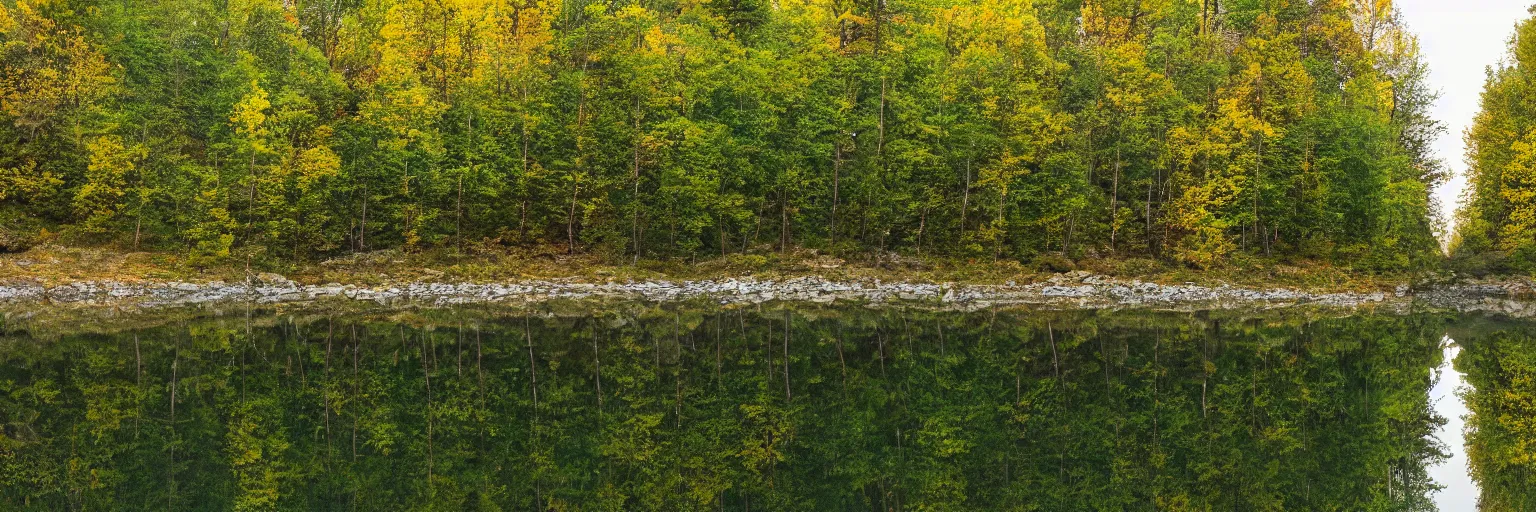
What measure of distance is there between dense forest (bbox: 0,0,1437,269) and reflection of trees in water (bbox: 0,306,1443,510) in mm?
20245

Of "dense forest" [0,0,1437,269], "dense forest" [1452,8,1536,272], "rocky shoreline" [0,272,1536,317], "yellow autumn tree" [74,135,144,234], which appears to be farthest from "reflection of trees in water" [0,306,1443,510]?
"dense forest" [1452,8,1536,272]

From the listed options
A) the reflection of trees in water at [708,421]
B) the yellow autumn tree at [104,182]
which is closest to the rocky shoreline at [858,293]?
the yellow autumn tree at [104,182]

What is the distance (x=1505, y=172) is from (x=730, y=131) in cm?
3773

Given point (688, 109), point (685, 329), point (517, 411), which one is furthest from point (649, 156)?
point (517, 411)

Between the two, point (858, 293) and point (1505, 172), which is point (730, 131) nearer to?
point (858, 293)

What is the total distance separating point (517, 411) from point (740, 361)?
792cm

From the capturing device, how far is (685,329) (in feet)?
111

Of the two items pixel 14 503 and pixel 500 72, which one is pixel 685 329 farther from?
pixel 500 72

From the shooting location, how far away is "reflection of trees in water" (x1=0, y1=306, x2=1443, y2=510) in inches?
578

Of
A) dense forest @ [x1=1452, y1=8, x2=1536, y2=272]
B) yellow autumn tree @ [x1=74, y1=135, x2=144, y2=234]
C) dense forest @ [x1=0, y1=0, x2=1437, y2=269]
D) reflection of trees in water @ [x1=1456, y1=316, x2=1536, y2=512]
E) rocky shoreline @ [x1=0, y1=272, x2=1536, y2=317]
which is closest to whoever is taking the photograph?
reflection of trees in water @ [x1=1456, y1=316, x2=1536, y2=512]

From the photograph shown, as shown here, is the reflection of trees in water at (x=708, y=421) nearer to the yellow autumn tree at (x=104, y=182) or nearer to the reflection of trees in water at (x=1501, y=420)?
the reflection of trees in water at (x=1501, y=420)

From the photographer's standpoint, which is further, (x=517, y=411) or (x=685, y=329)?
(x=685, y=329)

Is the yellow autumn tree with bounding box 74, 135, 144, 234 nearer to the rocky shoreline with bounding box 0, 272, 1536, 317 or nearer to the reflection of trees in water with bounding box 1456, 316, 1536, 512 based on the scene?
the rocky shoreline with bounding box 0, 272, 1536, 317

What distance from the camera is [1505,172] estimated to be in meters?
52.7
